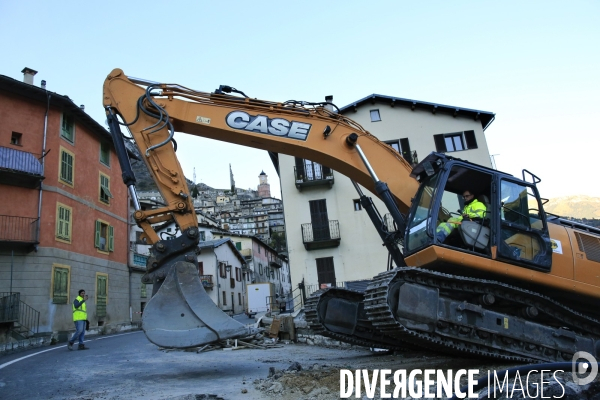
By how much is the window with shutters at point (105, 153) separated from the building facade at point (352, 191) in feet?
30.1

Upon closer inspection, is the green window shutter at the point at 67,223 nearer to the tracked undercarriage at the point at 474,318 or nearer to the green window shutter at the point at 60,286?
the green window shutter at the point at 60,286

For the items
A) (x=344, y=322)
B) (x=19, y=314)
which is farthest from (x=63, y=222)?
(x=344, y=322)

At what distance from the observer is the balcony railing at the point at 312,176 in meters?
23.9

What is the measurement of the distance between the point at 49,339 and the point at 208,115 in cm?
1334

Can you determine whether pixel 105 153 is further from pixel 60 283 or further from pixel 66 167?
pixel 60 283

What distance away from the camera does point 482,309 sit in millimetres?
6043

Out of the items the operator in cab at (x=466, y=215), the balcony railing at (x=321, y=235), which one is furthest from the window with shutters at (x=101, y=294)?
the operator in cab at (x=466, y=215)

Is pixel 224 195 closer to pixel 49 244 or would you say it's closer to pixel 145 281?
pixel 49 244

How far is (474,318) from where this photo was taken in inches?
237

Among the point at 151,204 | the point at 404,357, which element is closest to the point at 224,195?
the point at 151,204

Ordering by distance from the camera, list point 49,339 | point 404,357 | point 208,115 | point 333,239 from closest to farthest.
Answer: point 208,115 → point 404,357 → point 49,339 → point 333,239

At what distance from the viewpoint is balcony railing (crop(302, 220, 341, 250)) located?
917 inches

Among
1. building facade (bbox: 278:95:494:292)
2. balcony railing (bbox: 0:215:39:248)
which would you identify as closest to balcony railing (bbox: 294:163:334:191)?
building facade (bbox: 278:95:494:292)

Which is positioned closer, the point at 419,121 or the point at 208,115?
the point at 208,115
